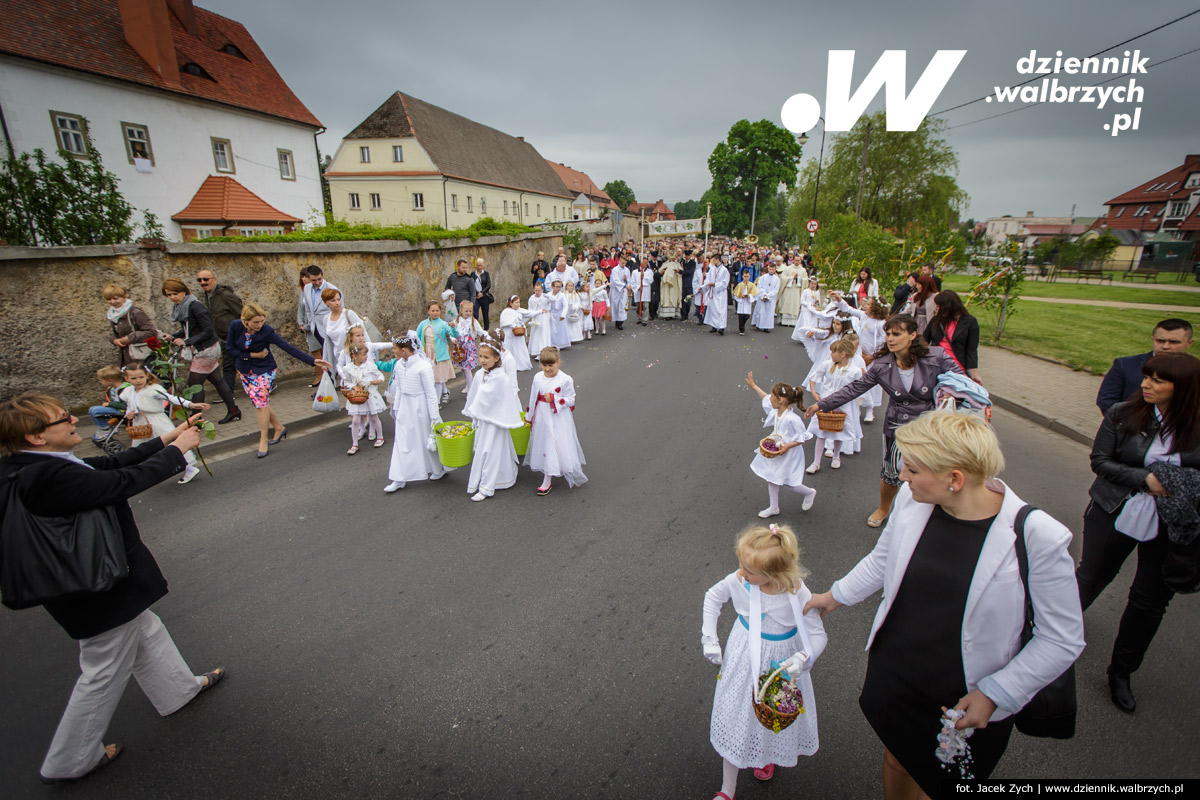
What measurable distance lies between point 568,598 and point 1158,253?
64.4 m

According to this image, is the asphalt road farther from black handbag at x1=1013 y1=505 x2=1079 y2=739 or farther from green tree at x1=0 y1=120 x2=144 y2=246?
green tree at x1=0 y1=120 x2=144 y2=246

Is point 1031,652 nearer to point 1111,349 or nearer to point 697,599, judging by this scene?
point 697,599

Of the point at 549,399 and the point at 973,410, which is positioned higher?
the point at 973,410

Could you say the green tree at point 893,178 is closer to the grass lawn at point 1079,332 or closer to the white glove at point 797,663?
the grass lawn at point 1079,332

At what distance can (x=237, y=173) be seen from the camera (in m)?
26.9

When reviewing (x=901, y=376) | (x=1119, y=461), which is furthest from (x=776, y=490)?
(x=1119, y=461)

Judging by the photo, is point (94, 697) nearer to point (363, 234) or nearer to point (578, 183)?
point (363, 234)

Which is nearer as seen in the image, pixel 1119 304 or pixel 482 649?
pixel 482 649

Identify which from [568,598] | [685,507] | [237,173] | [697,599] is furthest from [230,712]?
[237,173]

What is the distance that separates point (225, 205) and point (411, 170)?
1848 centimetres

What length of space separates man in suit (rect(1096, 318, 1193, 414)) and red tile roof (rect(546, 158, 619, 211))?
79.7 m

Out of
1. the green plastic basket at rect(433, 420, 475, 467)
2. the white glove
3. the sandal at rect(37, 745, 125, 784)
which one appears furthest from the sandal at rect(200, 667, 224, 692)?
the white glove

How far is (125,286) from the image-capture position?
8.69 m

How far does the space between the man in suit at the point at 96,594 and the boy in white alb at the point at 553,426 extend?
11.0 feet
